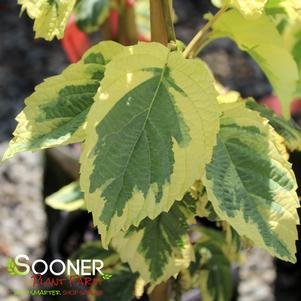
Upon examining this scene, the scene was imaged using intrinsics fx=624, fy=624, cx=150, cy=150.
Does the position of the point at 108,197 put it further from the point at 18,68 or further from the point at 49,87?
the point at 18,68

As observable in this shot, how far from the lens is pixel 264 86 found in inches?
98.3

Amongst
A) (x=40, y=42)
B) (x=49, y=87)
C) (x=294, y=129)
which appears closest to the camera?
(x=49, y=87)

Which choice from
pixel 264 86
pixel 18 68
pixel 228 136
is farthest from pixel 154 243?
pixel 18 68

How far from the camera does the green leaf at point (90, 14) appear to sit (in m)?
1.22

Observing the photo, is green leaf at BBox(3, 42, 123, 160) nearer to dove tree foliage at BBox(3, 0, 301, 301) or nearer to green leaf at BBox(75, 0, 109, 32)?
dove tree foliage at BBox(3, 0, 301, 301)

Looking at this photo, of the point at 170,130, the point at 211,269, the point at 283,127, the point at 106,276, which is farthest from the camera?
the point at 211,269

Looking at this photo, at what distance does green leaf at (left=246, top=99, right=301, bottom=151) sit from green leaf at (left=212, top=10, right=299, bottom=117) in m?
0.07

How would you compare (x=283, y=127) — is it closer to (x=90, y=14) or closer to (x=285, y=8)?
(x=285, y=8)

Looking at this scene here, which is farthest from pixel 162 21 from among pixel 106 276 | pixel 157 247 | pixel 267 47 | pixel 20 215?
pixel 20 215

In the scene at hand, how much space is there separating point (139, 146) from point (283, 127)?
297mm

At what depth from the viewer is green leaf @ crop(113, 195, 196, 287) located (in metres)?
0.95

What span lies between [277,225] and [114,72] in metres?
0.26

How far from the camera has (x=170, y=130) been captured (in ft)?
2.27

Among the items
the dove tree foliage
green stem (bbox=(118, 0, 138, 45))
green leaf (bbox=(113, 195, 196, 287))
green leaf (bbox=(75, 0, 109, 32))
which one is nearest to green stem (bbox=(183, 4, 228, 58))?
the dove tree foliage
